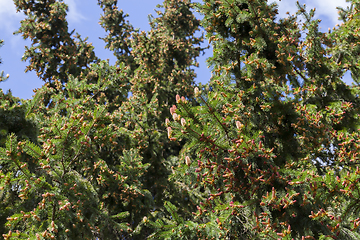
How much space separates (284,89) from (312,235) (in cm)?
268

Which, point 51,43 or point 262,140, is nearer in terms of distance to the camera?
point 262,140

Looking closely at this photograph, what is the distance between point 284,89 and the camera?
5.25 metres

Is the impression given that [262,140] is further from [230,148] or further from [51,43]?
[51,43]

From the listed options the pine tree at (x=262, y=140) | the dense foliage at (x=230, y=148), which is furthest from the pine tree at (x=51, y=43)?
the pine tree at (x=262, y=140)

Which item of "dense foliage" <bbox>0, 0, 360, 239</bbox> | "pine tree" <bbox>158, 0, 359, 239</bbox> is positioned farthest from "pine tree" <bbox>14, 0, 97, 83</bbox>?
"pine tree" <bbox>158, 0, 359, 239</bbox>

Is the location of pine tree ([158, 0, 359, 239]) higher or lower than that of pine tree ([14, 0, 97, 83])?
lower

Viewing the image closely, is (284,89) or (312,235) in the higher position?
(284,89)

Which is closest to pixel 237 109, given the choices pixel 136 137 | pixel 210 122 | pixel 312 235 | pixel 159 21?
pixel 210 122

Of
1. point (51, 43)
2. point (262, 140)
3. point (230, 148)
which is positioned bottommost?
point (230, 148)

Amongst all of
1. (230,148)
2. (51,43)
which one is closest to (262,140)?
(230,148)

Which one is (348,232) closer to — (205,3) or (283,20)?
(283,20)

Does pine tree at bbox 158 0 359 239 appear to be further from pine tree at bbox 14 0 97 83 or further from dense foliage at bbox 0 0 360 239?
pine tree at bbox 14 0 97 83

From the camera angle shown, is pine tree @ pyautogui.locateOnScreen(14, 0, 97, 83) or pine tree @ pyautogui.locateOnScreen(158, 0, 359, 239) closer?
pine tree @ pyautogui.locateOnScreen(158, 0, 359, 239)

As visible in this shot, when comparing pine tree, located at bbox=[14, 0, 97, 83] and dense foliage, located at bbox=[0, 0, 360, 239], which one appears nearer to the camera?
dense foliage, located at bbox=[0, 0, 360, 239]
